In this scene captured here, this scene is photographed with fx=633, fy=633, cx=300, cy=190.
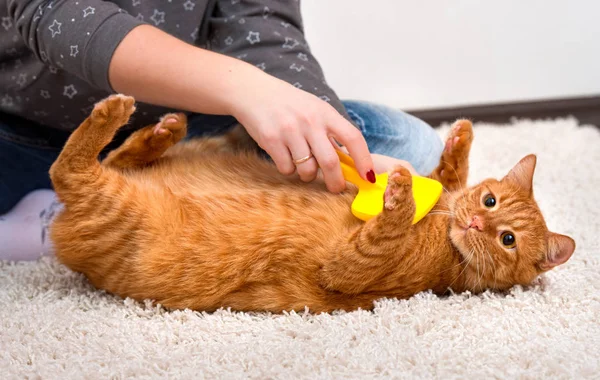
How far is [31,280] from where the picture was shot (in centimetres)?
128

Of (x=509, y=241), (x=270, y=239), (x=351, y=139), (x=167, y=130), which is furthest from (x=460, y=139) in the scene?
(x=167, y=130)

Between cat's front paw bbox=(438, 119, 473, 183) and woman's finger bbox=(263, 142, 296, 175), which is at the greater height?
woman's finger bbox=(263, 142, 296, 175)

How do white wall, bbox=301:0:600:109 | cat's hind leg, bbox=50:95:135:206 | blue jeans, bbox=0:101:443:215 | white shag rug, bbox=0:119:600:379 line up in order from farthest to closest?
white wall, bbox=301:0:600:109 → blue jeans, bbox=0:101:443:215 → cat's hind leg, bbox=50:95:135:206 → white shag rug, bbox=0:119:600:379

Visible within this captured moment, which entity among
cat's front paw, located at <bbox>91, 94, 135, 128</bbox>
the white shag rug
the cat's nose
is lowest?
the white shag rug

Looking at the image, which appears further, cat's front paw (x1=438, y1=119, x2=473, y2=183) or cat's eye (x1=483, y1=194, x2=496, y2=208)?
cat's front paw (x1=438, y1=119, x2=473, y2=183)

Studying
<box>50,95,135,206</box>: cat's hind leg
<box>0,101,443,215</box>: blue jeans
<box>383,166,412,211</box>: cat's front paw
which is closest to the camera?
<box>383,166,412,211</box>: cat's front paw

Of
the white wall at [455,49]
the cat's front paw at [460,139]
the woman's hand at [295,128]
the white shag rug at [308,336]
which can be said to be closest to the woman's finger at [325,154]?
the woman's hand at [295,128]

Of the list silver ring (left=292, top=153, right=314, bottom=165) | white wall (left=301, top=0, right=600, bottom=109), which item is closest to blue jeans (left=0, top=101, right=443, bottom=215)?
silver ring (left=292, top=153, right=314, bottom=165)

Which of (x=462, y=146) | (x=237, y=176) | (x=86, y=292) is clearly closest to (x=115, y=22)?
(x=237, y=176)

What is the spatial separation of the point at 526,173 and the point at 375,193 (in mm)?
360

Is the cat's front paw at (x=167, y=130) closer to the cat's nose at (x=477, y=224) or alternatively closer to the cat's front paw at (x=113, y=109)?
the cat's front paw at (x=113, y=109)

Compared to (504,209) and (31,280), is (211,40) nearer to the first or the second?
(31,280)

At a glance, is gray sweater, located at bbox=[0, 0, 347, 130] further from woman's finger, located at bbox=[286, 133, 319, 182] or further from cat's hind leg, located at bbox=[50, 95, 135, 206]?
woman's finger, located at bbox=[286, 133, 319, 182]

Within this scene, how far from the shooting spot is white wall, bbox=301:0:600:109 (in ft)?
7.98
